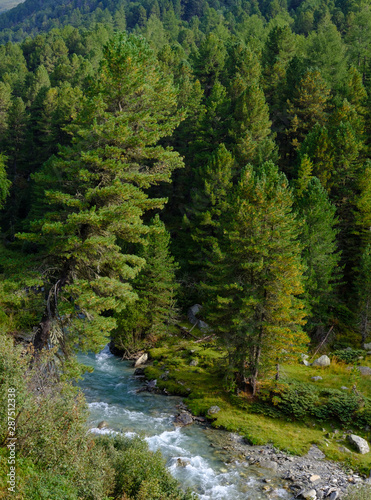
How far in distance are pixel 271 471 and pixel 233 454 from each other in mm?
1904

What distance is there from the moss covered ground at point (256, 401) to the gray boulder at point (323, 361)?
0.43 metres

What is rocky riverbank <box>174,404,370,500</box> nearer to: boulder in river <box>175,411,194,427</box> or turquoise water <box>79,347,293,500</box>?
turquoise water <box>79,347,293,500</box>

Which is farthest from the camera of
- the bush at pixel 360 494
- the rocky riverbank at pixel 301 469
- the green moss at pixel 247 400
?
the green moss at pixel 247 400

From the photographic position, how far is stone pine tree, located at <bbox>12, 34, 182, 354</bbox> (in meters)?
15.8

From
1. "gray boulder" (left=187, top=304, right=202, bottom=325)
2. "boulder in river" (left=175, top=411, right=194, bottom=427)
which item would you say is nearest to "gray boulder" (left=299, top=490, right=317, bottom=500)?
"boulder in river" (left=175, top=411, right=194, bottom=427)

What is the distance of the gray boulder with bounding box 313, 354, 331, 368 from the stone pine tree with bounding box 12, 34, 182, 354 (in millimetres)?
16781

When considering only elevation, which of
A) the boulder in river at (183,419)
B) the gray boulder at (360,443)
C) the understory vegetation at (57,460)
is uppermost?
the understory vegetation at (57,460)

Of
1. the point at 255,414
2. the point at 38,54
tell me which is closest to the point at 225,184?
the point at 255,414

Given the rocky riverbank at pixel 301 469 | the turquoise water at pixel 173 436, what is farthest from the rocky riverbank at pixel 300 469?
the turquoise water at pixel 173 436

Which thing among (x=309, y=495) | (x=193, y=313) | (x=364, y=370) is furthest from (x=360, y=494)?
(x=193, y=313)

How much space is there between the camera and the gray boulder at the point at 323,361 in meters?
26.3

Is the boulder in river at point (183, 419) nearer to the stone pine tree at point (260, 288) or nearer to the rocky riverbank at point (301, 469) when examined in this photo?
the rocky riverbank at point (301, 469)

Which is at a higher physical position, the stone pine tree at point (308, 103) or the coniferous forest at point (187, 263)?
the stone pine tree at point (308, 103)

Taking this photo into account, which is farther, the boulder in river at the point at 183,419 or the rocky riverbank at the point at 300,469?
the boulder in river at the point at 183,419
